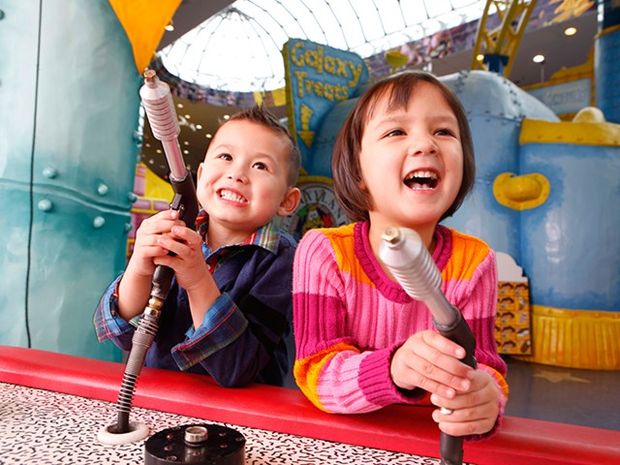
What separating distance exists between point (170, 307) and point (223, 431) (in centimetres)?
43

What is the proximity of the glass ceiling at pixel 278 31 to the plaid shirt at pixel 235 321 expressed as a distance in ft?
30.5

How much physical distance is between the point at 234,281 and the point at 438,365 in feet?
1.66

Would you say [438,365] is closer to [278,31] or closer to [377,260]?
[377,260]

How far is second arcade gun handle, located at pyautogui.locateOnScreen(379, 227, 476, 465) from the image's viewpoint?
243mm

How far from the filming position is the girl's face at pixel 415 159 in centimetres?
58

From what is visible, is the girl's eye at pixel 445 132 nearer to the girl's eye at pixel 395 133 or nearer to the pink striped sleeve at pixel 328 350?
the girl's eye at pixel 395 133

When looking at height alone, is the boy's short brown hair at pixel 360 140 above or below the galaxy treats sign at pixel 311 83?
below

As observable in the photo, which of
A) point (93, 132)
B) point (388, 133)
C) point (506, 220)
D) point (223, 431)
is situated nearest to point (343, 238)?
point (388, 133)

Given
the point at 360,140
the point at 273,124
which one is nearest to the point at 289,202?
the point at 273,124

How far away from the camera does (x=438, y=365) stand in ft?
1.24

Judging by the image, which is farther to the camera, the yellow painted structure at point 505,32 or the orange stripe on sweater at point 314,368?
the yellow painted structure at point 505,32

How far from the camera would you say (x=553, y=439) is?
1.63 feet

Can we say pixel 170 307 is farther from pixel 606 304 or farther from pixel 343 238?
pixel 606 304

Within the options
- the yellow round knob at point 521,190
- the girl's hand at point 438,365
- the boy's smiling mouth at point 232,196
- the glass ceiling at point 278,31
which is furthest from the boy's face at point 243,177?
the glass ceiling at point 278,31
